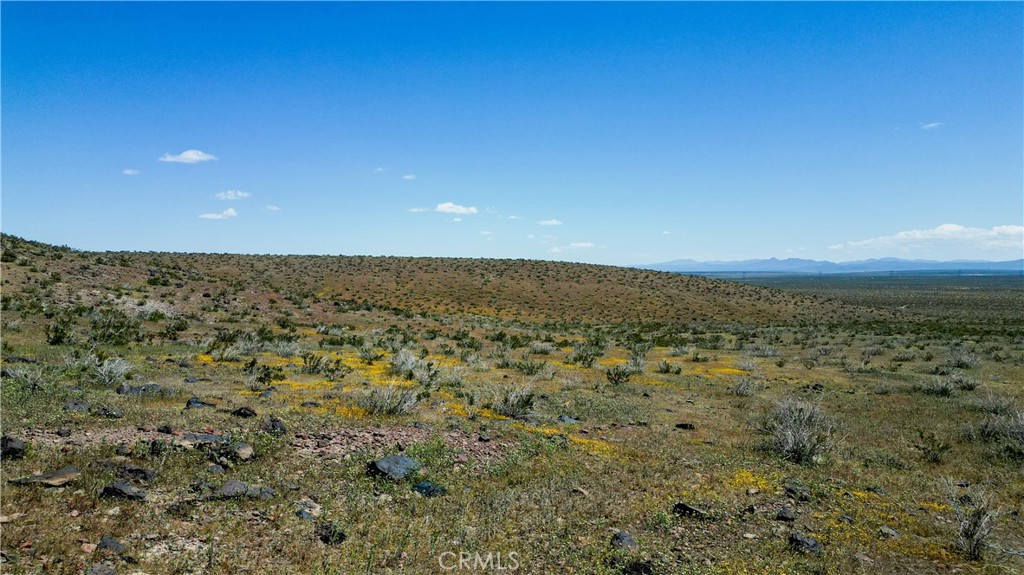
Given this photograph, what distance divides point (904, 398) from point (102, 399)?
22482mm

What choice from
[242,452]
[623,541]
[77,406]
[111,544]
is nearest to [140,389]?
[77,406]

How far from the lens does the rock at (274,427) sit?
8321 mm

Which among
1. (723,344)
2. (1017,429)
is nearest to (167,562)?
(1017,429)

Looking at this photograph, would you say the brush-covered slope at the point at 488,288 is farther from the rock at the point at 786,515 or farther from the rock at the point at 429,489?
the rock at the point at 786,515

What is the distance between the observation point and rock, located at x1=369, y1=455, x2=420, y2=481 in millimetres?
7410

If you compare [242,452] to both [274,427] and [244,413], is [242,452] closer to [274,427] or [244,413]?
[274,427]

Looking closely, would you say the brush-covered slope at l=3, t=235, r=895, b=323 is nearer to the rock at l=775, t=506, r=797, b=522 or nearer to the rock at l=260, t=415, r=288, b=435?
the rock at l=260, t=415, r=288, b=435

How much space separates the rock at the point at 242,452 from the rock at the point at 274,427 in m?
0.83

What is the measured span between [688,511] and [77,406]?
10.6 metres

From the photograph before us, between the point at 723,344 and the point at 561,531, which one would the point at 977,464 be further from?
the point at 723,344

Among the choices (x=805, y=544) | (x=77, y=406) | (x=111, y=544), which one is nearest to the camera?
Answer: (x=111, y=544)

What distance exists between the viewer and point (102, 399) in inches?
382

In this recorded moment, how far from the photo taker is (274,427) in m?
8.47

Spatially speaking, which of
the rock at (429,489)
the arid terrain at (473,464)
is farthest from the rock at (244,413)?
the rock at (429,489)
